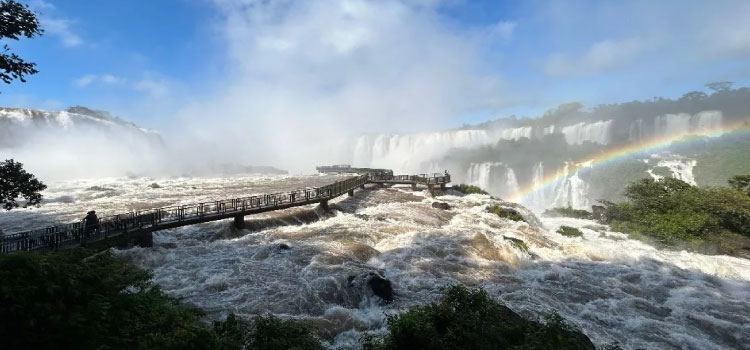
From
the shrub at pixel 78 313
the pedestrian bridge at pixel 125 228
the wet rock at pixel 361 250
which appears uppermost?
the shrub at pixel 78 313

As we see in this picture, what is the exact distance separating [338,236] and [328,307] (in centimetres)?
897

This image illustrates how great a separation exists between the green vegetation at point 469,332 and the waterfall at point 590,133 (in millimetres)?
97697

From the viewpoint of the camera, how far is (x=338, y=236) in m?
22.4

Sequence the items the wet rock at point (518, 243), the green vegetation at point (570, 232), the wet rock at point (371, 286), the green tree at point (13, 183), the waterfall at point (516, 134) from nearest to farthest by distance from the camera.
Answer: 1. the green tree at point (13, 183)
2. the wet rock at point (371, 286)
3. the wet rock at point (518, 243)
4. the green vegetation at point (570, 232)
5. the waterfall at point (516, 134)

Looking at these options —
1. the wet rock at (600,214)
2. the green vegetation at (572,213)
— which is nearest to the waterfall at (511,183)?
the green vegetation at (572,213)

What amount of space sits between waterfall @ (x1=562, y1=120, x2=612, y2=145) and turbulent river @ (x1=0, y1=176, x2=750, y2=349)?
251 ft

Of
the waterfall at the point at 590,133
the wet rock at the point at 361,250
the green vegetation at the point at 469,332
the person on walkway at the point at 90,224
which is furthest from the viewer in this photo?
the waterfall at the point at 590,133

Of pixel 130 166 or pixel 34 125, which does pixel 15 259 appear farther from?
pixel 34 125

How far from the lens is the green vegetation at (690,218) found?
79.5 feet

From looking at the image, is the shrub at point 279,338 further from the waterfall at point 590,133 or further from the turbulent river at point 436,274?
the waterfall at point 590,133

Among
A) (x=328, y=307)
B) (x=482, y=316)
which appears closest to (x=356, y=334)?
(x=328, y=307)

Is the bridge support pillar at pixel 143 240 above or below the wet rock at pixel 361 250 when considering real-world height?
above

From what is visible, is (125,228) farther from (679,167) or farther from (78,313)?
(679,167)

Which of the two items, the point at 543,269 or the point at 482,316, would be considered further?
the point at 543,269
